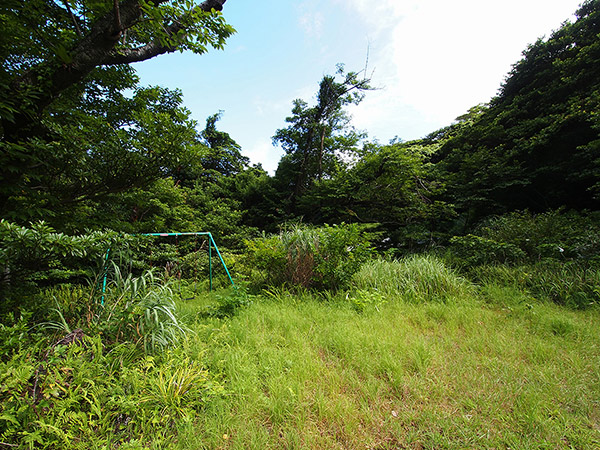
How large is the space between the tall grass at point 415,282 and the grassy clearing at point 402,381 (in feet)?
2.46

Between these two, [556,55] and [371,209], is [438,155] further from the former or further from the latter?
[371,209]

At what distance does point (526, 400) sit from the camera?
143 centimetres

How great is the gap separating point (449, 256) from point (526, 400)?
431cm

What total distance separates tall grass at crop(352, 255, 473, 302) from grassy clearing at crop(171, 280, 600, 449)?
2.46 feet

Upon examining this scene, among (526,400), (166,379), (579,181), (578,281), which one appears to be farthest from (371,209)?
(166,379)

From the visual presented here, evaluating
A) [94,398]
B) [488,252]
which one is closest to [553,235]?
[488,252]

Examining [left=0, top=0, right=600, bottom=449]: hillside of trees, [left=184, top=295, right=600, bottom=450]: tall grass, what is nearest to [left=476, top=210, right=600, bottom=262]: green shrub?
[left=0, top=0, right=600, bottom=449]: hillside of trees

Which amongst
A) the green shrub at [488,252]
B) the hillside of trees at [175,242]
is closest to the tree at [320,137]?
the hillside of trees at [175,242]

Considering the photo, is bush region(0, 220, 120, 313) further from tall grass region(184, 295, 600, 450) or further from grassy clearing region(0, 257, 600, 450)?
tall grass region(184, 295, 600, 450)

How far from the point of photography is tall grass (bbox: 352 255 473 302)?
3463 mm

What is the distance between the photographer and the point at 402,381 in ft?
5.29

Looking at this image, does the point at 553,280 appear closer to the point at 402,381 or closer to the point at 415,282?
the point at 415,282

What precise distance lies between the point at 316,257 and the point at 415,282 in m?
1.79

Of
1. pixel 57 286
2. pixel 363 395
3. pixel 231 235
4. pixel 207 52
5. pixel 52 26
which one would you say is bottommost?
pixel 363 395
